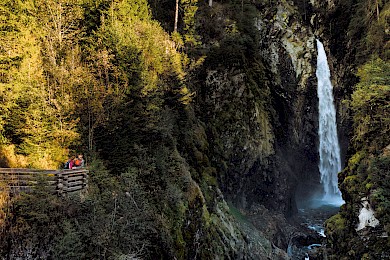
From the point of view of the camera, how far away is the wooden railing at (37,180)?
10.5 m

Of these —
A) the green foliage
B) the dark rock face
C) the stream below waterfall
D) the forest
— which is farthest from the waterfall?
the green foliage

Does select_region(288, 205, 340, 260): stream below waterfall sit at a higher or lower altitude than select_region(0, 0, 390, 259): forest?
lower

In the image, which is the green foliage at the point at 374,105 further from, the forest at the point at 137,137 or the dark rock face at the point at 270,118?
the dark rock face at the point at 270,118

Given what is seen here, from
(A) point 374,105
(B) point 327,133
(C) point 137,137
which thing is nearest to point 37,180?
(C) point 137,137

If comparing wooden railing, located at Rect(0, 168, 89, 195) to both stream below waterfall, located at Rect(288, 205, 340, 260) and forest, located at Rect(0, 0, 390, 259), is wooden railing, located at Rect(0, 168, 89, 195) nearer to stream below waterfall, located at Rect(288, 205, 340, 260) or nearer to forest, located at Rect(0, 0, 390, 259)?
forest, located at Rect(0, 0, 390, 259)

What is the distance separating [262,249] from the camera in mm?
22781

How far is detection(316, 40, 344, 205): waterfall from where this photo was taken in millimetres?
35281

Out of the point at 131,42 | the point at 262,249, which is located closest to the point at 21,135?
the point at 131,42

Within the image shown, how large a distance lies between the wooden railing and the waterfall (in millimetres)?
30962

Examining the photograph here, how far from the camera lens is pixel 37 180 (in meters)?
10.6

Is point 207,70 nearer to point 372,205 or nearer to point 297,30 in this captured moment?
point 297,30

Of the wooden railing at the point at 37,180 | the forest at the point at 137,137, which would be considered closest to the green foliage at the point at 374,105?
the forest at the point at 137,137

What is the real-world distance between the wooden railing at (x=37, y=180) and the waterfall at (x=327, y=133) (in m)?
31.0

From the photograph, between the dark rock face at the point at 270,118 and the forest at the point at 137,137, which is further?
the dark rock face at the point at 270,118
